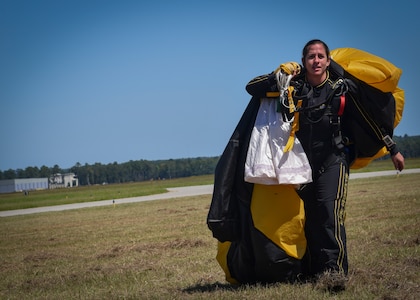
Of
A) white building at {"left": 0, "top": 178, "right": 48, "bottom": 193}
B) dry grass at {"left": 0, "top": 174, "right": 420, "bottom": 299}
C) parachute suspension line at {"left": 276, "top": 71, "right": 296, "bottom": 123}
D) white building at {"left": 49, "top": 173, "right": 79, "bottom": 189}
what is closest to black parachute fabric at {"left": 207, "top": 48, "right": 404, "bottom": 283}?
dry grass at {"left": 0, "top": 174, "right": 420, "bottom": 299}

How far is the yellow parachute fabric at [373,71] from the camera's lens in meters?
4.84

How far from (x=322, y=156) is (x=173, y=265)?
9.59ft

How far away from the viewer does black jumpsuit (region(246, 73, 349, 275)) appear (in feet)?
15.9

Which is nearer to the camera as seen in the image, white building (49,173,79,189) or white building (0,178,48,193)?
white building (0,178,48,193)

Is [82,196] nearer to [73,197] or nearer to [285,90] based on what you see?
[73,197]

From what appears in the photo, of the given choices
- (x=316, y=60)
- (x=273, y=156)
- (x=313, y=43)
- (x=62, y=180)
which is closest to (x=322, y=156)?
(x=273, y=156)

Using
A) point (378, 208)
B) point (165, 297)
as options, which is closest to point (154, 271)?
point (165, 297)

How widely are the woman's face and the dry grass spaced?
179 cm

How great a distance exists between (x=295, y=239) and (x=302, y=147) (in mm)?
810

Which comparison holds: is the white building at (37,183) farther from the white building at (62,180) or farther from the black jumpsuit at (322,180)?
the black jumpsuit at (322,180)

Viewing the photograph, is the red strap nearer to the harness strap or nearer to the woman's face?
the harness strap

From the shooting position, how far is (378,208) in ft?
41.7

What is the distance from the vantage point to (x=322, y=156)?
502 centimetres

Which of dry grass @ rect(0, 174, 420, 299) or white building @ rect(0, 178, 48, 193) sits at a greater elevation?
white building @ rect(0, 178, 48, 193)
